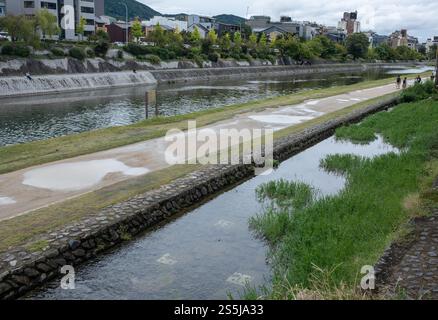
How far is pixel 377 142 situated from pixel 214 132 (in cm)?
703

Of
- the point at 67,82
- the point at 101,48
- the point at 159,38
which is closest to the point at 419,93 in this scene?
the point at 67,82

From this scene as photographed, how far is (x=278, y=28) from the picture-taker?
489 feet

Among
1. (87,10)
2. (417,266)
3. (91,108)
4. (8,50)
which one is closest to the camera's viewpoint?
(417,266)

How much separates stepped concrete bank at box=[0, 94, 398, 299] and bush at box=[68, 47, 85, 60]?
146ft

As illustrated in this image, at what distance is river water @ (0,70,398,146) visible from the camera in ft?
86.7

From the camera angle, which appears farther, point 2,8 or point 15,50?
point 2,8

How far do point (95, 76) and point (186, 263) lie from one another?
1787 inches

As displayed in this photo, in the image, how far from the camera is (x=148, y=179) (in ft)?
40.5

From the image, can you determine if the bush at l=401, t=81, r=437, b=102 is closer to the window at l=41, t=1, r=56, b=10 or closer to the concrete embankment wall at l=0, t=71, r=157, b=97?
the concrete embankment wall at l=0, t=71, r=157, b=97

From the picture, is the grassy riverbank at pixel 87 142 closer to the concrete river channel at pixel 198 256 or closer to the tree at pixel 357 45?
the concrete river channel at pixel 198 256

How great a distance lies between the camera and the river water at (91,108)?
26422 millimetres

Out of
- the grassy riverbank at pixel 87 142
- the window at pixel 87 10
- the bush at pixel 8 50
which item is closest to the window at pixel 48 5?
the window at pixel 87 10

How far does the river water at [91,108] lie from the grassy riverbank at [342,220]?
582 inches

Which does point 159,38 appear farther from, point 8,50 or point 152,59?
point 8,50
